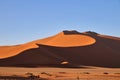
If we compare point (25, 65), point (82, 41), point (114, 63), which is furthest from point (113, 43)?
point (25, 65)

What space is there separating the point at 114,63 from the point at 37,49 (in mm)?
15788

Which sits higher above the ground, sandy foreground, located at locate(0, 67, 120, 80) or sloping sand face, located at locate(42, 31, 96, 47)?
sloping sand face, located at locate(42, 31, 96, 47)

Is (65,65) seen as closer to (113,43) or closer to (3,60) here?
(3,60)

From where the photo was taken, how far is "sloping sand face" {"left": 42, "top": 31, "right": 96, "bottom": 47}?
80850 millimetres

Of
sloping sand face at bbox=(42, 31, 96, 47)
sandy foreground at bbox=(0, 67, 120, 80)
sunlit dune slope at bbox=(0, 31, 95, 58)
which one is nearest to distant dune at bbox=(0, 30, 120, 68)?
sloping sand face at bbox=(42, 31, 96, 47)

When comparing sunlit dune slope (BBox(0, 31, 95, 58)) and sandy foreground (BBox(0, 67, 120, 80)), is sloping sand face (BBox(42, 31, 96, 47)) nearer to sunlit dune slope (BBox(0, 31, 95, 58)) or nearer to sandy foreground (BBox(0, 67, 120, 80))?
sunlit dune slope (BBox(0, 31, 95, 58))

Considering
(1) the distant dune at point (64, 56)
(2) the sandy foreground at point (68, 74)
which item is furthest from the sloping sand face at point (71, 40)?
(2) the sandy foreground at point (68, 74)

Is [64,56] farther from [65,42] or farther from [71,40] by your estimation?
[71,40]

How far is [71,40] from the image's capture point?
87.1m

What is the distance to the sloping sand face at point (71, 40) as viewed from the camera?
8085 centimetres

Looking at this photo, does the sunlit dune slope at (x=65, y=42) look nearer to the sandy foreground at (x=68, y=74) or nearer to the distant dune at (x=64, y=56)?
the distant dune at (x=64, y=56)

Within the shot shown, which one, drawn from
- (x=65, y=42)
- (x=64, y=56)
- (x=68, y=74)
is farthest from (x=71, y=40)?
(x=68, y=74)

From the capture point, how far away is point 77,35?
93.0 meters

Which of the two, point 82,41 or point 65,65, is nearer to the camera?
point 65,65
